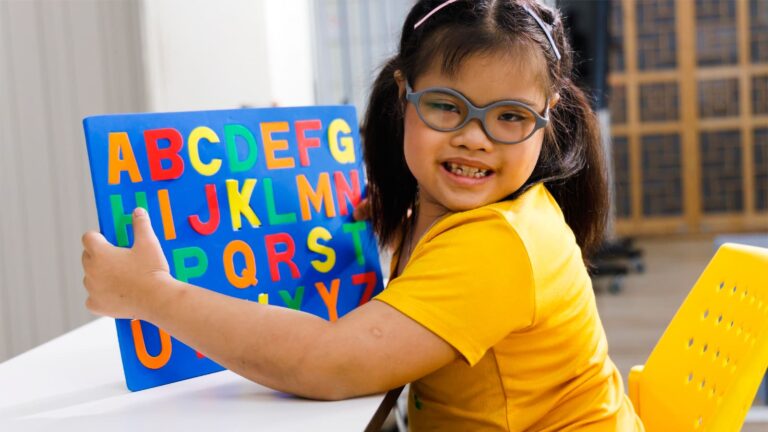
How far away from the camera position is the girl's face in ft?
3.02

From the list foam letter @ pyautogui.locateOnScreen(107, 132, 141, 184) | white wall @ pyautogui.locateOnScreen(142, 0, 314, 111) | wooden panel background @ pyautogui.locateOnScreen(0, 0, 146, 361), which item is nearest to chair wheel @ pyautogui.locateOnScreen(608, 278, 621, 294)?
white wall @ pyautogui.locateOnScreen(142, 0, 314, 111)

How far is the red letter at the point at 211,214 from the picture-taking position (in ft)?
3.25

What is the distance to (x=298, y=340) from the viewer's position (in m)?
0.83

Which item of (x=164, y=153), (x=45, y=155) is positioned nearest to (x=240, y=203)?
(x=164, y=153)

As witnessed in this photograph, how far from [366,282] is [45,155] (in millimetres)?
1320

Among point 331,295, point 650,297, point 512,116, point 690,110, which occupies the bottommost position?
point 650,297

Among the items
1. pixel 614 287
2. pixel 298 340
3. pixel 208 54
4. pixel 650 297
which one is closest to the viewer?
pixel 298 340

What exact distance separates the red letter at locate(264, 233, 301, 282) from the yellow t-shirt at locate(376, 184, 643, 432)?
0.19 meters

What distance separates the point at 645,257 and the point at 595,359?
15.8 feet

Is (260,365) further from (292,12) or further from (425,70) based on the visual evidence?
(292,12)

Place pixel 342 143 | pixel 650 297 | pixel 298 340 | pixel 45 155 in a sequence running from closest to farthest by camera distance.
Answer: pixel 298 340 → pixel 342 143 → pixel 45 155 → pixel 650 297

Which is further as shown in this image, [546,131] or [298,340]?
[546,131]

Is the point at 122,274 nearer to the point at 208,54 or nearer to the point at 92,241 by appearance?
the point at 92,241

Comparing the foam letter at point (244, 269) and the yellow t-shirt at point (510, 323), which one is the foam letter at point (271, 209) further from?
the yellow t-shirt at point (510, 323)
